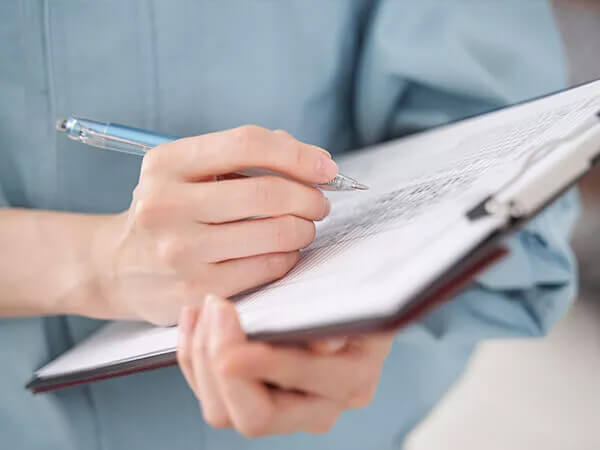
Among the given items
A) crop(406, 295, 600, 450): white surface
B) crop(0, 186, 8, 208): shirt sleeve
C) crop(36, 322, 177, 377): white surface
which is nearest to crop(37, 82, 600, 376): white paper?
crop(36, 322, 177, 377): white surface

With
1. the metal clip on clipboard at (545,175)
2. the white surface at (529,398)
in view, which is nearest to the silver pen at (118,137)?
the metal clip on clipboard at (545,175)

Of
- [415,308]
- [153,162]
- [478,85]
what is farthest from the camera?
[478,85]

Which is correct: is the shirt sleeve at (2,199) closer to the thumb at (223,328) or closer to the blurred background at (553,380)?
the thumb at (223,328)

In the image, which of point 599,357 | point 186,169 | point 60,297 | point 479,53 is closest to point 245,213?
point 186,169

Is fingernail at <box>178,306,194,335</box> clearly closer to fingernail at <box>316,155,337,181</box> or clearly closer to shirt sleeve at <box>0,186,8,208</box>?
fingernail at <box>316,155,337,181</box>

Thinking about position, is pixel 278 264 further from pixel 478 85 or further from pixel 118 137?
pixel 478 85

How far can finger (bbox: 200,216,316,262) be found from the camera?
0.23m

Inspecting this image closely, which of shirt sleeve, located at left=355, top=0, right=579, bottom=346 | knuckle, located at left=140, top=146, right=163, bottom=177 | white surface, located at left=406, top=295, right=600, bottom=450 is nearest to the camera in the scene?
knuckle, located at left=140, top=146, right=163, bottom=177

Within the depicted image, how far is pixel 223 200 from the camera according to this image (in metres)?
0.22

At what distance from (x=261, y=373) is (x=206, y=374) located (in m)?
0.03

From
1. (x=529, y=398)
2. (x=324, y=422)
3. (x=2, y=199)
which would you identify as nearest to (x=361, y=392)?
(x=324, y=422)

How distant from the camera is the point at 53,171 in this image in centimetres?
31

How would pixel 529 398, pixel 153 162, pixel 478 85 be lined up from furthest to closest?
pixel 529 398
pixel 478 85
pixel 153 162

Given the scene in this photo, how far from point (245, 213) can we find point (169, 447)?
0.20 metres
